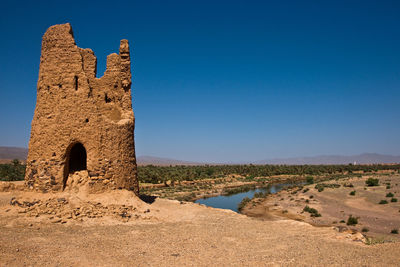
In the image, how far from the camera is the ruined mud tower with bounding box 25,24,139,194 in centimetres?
1168

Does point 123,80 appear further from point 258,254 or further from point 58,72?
A: point 258,254

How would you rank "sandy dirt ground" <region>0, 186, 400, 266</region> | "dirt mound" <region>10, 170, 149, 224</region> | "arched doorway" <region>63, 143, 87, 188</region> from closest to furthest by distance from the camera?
"sandy dirt ground" <region>0, 186, 400, 266</region> < "dirt mound" <region>10, 170, 149, 224</region> < "arched doorway" <region>63, 143, 87, 188</region>

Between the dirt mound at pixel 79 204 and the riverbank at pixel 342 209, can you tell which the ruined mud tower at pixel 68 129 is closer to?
the dirt mound at pixel 79 204

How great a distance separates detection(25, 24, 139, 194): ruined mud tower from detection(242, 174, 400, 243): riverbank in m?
10.0

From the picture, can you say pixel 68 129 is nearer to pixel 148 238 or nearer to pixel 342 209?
pixel 148 238

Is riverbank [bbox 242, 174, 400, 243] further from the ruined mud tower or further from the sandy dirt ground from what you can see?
the ruined mud tower

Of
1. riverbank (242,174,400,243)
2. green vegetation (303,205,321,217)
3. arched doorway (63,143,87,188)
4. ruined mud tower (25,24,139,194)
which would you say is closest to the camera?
ruined mud tower (25,24,139,194)

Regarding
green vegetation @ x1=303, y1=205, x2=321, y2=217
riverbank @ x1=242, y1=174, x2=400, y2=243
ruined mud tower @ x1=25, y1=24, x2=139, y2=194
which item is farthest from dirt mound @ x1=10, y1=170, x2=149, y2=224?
green vegetation @ x1=303, y1=205, x2=321, y2=217

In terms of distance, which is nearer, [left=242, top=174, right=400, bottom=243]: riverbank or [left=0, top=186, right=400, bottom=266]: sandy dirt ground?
[left=0, top=186, right=400, bottom=266]: sandy dirt ground

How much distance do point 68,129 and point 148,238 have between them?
5.62 metres

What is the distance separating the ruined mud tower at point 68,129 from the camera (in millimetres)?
11680

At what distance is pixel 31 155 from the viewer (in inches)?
469

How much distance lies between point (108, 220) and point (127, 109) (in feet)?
16.5

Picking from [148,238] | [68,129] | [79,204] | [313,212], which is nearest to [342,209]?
[313,212]
